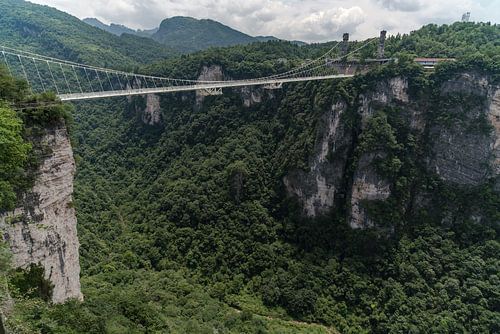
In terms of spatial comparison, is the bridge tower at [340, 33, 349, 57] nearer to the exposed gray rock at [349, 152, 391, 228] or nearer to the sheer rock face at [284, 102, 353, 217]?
the sheer rock face at [284, 102, 353, 217]

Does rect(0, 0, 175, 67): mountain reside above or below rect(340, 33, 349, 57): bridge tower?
above

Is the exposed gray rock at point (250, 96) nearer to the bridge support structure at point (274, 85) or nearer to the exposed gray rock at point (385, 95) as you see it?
the bridge support structure at point (274, 85)

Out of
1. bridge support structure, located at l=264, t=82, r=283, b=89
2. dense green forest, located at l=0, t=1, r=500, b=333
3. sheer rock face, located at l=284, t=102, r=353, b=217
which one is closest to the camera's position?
dense green forest, located at l=0, t=1, r=500, b=333

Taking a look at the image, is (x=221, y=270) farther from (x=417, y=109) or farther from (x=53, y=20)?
(x=53, y=20)

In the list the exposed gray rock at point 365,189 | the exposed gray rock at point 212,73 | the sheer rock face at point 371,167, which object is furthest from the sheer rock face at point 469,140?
the exposed gray rock at point 212,73

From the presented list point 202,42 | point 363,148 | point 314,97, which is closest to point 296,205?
point 363,148

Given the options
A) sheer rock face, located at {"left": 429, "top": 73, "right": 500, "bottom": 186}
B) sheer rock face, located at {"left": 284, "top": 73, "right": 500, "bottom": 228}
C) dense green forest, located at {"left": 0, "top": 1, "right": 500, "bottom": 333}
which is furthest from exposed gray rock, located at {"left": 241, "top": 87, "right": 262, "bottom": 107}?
sheer rock face, located at {"left": 429, "top": 73, "right": 500, "bottom": 186}

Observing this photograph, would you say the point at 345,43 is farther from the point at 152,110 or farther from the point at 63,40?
the point at 63,40
